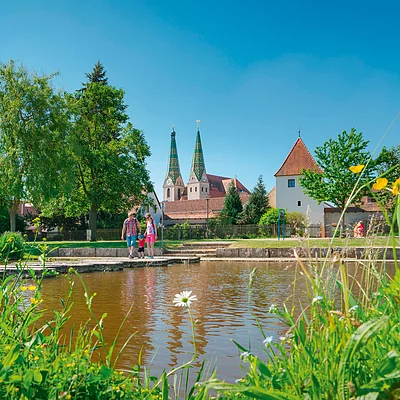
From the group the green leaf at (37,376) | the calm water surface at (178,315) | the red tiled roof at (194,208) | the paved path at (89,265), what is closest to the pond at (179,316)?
the calm water surface at (178,315)

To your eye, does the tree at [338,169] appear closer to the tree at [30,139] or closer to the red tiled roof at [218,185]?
the tree at [30,139]

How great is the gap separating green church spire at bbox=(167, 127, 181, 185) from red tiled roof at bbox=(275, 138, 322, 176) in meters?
79.3

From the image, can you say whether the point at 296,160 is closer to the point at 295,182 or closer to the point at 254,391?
the point at 295,182

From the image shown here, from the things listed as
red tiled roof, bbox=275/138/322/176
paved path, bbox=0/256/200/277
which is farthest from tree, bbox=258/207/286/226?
paved path, bbox=0/256/200/277

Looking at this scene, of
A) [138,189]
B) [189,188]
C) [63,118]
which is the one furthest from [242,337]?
[189,188]

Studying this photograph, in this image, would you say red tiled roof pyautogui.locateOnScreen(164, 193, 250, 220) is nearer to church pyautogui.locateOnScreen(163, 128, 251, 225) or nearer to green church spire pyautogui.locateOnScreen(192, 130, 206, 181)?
church pyautogui.locateOnScreen(163, 128, 251, 225)

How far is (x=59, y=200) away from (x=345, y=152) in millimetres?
23427

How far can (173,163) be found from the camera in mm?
140375

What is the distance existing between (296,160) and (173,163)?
3360 inches

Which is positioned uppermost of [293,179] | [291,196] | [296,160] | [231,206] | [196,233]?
[296,160]

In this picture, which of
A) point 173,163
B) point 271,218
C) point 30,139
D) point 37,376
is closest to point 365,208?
point 271,218

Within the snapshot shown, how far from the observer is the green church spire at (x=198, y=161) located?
5027 inches

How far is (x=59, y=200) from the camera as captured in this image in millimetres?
31469

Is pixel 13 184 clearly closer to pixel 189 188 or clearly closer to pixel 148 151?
pixel 148 151
